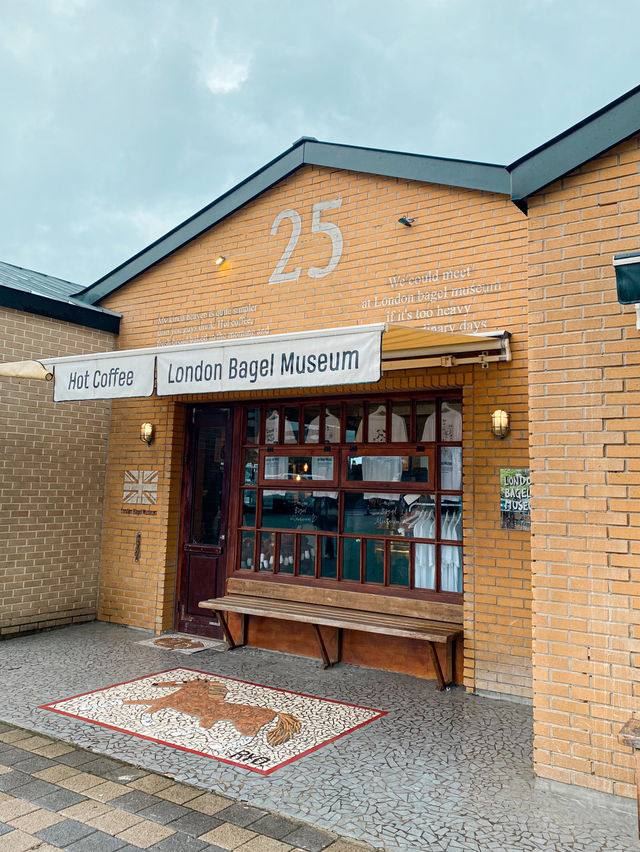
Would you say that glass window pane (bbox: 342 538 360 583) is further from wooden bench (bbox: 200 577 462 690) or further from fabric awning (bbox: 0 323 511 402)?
fabric awning (bbox: 0 323 511 402)

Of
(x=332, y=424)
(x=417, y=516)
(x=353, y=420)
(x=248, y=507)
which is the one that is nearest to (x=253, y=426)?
(x=248, y=507)

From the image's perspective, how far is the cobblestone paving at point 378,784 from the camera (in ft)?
9.93

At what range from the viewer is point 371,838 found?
9.84ft

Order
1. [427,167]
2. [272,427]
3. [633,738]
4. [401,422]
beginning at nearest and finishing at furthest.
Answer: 1. [633,738]
2. [427,167]
3. [401,422]
4. [272,427]

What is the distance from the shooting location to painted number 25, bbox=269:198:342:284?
6.34 meters

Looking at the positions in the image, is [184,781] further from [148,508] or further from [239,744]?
[148,508]

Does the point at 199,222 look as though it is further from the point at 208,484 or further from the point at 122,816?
the point at 122,816

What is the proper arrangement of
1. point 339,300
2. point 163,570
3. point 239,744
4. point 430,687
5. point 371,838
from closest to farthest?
point 371,838, point 239,744, point 430,687, point 339,300, point 163,570

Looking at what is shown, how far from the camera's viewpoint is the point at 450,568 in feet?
18.5

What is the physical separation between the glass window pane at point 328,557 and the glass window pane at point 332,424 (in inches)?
40.4

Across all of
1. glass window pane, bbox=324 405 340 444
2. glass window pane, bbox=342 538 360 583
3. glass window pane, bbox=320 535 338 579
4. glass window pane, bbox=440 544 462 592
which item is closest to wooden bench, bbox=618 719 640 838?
glass window pane, bbox=440 544 462 592

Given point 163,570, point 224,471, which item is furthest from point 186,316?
point 163,570

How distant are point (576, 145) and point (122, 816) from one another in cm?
454

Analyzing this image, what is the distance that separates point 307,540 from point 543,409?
A: 3.44m
